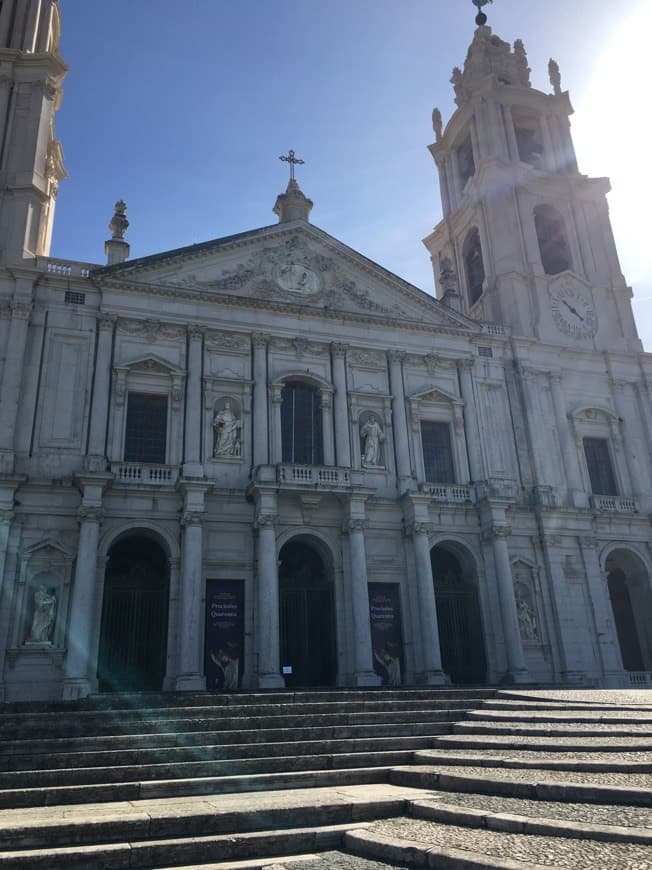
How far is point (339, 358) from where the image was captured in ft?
80.1

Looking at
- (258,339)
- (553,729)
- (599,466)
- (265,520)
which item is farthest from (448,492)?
(553,729)

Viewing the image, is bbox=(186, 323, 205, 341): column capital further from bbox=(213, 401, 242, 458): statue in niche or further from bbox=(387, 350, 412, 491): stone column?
bbox=(387, 350, 412, 491): stone column

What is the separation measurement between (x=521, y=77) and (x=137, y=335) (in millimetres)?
24154

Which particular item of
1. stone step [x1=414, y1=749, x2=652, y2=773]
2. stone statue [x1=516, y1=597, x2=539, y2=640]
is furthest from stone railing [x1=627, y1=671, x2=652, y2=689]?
stone step [x1=414, y1=749, x2=652, y2=773]

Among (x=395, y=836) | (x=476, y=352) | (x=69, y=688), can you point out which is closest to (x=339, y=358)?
(x=476, y=352)

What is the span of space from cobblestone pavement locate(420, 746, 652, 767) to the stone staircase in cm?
3

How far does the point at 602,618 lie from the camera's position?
23922mm

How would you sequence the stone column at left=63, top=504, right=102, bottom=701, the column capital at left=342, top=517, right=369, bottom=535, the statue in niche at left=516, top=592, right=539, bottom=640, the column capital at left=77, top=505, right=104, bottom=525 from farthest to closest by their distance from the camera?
1. the statue in niche at left=516, top=592, right=539, bottom=640
2. the column capital at left=342, top=517, right=369, bottom=535
3. the column capital at left=77, top=505, right=104, bottom=525
4. the stone column at left=63, top=504, right=102, bottom=701

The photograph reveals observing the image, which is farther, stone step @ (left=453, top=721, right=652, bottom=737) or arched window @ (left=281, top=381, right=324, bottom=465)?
arched window @ (left=281, top=381, right=324, bottom=465)

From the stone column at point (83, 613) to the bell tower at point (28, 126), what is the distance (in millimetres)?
9262

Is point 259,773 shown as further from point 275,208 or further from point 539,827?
point 275,208

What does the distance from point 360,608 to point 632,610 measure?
11.9 metres

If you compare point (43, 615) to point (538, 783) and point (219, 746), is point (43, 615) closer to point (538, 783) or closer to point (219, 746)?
point (219, 746)

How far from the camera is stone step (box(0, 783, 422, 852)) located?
657 centimetres
